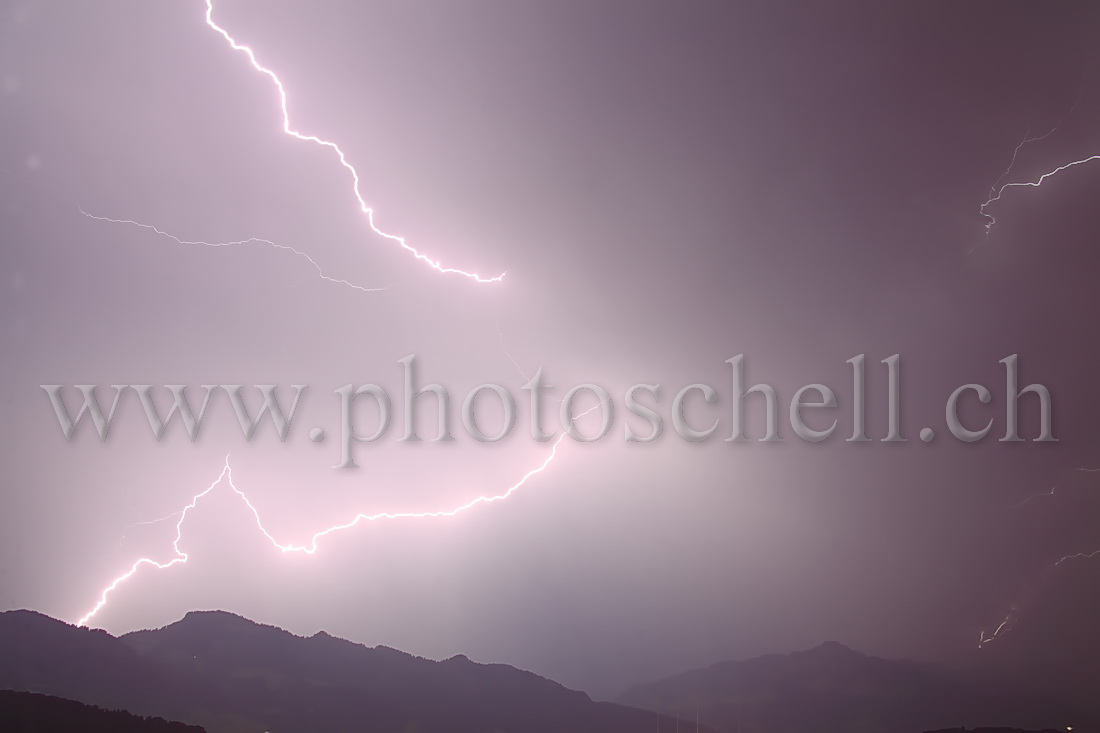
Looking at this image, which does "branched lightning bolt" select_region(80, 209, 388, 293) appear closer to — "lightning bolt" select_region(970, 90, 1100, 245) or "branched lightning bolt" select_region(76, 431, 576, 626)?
"branched lightning bolt" select_region(76, 431, 576, 626)

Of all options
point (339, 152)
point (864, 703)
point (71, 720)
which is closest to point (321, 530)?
point (71, 720)

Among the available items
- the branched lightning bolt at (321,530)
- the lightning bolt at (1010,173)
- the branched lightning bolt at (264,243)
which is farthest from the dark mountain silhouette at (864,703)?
the branched lightning bolt at (264,243)

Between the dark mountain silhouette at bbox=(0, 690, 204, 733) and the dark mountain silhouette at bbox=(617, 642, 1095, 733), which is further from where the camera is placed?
the dark mountain silhouette at bbox=(617, 642, 1095, 733)

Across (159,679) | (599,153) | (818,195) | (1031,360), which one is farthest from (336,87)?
(1031,360)

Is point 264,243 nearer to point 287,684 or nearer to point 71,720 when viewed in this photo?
point 287,684

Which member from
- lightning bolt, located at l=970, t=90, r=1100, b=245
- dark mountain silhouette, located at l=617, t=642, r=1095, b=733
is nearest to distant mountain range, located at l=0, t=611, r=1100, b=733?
dark mountain silhouette, located at l=617, t=642, r=1095, b=733

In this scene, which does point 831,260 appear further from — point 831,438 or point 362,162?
point 362,162

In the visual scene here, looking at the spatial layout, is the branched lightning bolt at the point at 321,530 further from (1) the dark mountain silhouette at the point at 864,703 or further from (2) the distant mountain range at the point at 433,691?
(1) the dark mountain silhouette at the point at 864,703
